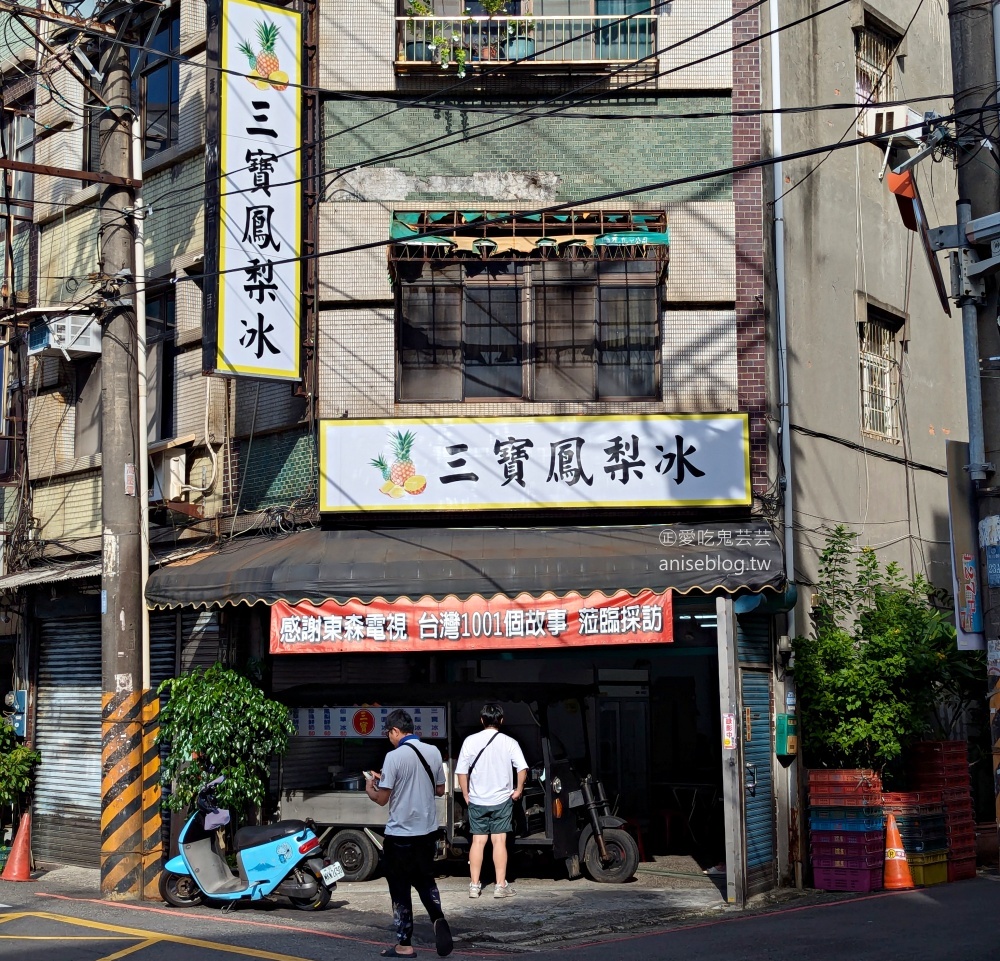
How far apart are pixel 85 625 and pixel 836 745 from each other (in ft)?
30.0

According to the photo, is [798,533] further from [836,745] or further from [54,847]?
[54,847]

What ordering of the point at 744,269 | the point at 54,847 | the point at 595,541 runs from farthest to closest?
the point at 54,847
the point at 744,269
the point at 595,541

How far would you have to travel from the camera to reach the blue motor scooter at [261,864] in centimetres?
1160

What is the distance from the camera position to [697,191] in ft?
45.5

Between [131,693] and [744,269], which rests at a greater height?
[744,269]

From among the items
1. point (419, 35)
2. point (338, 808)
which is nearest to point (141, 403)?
point (338, 808)

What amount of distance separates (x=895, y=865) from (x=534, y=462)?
5.29 meters

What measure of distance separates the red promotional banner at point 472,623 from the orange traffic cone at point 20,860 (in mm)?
4852

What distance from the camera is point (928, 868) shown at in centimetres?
1323

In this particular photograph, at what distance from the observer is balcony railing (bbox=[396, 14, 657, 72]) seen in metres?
13.9

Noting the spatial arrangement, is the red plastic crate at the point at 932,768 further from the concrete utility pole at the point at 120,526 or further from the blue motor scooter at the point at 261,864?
the concrete utility pole at the point at 120,526

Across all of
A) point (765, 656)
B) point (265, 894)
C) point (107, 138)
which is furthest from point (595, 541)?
point (107, 138)

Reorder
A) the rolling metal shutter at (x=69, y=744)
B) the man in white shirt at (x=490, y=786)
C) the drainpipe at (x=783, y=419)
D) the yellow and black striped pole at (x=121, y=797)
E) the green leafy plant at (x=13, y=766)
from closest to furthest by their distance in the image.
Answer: the man in white shirt at (x=490, y=786) → the yellow and black striped pole at (x=121, y=797) → the drainpipe at (x=783, y=419) → the green leafy plant at (x=13, y=766) → the rolling metal shutter at (x=69, y=744)

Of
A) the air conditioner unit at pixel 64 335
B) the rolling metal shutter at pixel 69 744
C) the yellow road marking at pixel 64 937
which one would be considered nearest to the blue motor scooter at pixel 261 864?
the yellow road marking at pixel 64 937
